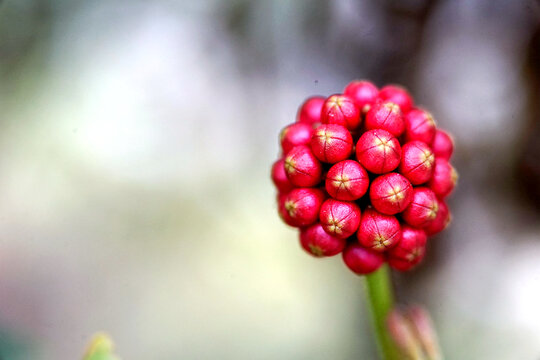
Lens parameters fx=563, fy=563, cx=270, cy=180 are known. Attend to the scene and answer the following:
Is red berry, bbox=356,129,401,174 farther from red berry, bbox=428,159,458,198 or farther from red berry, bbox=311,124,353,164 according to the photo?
red berry, bbox=428,159,458,198

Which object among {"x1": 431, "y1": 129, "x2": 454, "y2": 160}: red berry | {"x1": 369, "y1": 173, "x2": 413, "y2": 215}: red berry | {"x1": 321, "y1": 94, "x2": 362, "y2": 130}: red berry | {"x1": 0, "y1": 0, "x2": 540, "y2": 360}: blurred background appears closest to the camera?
{"x1": 369, "y1": 173, "x2": 413, "y2": 215}: red berry

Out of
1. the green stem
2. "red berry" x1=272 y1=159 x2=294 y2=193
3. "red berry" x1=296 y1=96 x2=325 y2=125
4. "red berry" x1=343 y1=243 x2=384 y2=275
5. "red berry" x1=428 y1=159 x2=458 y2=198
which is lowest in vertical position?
the green stem

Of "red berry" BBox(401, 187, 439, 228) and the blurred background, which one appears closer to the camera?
"red berry" BBox(401, 187, 439, 228)

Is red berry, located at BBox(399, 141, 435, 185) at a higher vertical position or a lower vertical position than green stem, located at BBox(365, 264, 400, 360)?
higher

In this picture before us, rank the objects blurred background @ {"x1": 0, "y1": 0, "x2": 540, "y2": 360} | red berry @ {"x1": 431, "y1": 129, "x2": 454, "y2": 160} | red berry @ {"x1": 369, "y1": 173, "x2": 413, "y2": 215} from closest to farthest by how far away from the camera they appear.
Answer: red berry @ {"x1": 369, "y1": 173, "x2": 413, "y2": 215} → red berry @ {"x1": 431, "y1": 129, "x2": 454, "y2": 160} → blurred background @ {"x1": 0, "y1": 0, "x2": 540, "y2": 360}

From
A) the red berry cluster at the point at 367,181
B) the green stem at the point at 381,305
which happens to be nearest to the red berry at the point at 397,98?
the red berry cluster at the point at 367,181

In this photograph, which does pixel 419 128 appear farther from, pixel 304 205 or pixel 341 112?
pixel 304 205

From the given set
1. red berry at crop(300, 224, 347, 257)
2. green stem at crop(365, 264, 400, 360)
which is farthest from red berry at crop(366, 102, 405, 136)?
green stem at crop(365, 264, 400, 360)
